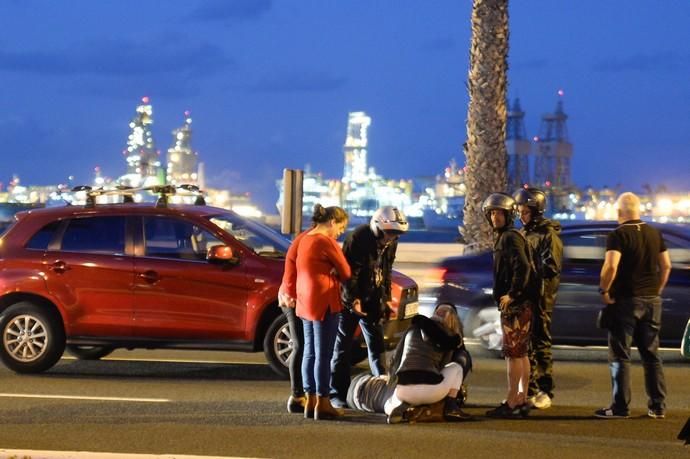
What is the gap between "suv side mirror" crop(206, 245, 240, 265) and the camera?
11.3 metres

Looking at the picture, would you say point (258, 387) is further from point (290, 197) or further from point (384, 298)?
point (290, 197)

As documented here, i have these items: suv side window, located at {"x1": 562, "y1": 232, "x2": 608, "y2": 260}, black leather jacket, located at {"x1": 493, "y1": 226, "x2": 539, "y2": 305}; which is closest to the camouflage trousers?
black leather jacket, located at {"x1": 493, "y1": 226, "x2": 539, "y2": 305}

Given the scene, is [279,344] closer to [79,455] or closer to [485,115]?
[79,455]

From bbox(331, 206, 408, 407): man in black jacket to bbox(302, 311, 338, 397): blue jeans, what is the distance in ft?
1.22

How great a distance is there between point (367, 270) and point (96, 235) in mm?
3624

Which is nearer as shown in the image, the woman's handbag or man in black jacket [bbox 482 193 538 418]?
man in black jacket [bbox 482 193 538 418]

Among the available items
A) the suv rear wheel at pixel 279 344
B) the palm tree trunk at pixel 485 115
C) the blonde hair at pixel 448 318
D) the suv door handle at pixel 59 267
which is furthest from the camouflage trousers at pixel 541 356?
the palm tree trunk at pixel 485 115

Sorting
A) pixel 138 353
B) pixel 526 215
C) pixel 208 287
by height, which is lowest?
pixel 138 353

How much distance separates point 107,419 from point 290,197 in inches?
319

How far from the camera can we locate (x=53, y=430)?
8.64 m

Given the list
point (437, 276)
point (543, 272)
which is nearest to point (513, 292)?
point (543, 272)

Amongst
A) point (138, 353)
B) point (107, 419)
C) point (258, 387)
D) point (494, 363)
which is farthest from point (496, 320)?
point (107, 419)

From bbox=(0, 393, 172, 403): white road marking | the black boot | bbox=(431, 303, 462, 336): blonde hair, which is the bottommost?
bbox=(0, 393, 172, 403): white road marking

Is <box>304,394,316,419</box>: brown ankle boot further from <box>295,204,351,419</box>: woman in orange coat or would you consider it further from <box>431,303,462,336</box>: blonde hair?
<box>431,303,462,336</box>: blonde hair
